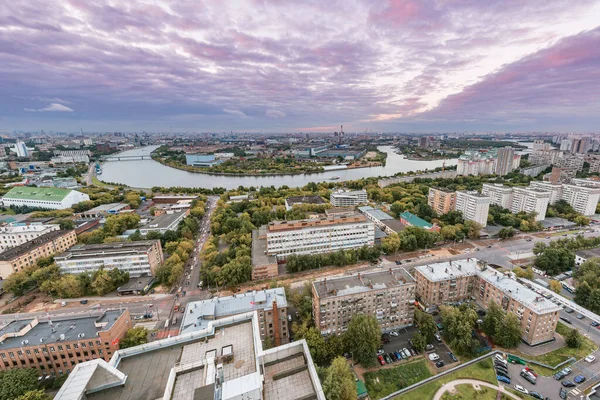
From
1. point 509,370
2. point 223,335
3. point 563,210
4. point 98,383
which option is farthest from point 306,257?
point 563,210

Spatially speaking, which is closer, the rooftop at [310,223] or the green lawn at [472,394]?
the green lawn at [472,394]

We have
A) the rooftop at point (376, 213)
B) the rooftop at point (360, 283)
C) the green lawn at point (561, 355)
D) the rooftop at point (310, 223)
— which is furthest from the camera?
the rooftop at point (376, 213)

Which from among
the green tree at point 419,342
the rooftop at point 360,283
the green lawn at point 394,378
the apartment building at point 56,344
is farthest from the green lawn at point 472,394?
the apartment building at point 56,344

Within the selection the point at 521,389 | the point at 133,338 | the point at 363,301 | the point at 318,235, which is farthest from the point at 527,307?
the point at 133,338

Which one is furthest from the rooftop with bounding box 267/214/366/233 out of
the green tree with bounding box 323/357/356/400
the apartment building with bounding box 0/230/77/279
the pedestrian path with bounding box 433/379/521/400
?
the apartment building with bounding box 0/230/77/279

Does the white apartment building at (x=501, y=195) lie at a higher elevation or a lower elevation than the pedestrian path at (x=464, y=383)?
higher

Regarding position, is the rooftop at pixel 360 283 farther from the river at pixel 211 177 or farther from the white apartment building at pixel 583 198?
the river at pixel 211 177

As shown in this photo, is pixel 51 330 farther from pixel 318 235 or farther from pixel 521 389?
pixel 521 389
